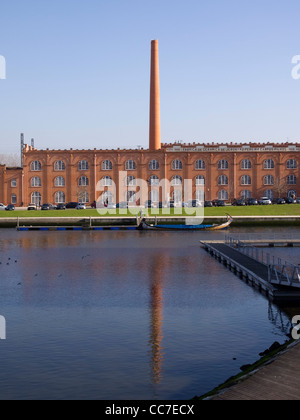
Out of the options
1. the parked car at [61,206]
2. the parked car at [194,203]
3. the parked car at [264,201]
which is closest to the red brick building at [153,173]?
the parked car at [264,201]

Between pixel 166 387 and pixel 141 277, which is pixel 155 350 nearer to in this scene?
pixel 166 387

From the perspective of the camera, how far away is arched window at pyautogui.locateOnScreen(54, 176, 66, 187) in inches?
4678

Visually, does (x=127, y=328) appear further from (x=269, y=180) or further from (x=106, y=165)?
(x=269, y=180)

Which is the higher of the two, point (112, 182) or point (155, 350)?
point (112, 182)

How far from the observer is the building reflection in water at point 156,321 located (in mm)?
22562

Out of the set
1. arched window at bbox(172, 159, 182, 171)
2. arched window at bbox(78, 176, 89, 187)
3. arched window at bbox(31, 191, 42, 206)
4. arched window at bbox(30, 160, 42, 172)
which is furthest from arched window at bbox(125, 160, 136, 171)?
arched window at bbox(31, 191, 42, 206)

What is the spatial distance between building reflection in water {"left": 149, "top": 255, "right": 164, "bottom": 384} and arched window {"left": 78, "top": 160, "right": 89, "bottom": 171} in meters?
70.7

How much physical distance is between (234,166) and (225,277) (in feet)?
249

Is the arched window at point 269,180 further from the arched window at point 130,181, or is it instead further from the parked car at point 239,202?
the arched window at point 130,181

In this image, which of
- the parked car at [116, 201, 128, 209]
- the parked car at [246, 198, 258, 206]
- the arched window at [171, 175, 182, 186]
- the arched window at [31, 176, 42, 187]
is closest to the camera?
the parked car at [116, 201, 128, 209]

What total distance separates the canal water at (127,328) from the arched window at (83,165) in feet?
215

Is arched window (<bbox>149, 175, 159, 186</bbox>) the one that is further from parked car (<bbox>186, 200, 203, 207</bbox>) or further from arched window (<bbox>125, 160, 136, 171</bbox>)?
parked car (<bbox>186, 200, 203, 207</bbox>)

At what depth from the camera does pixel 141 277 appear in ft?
146

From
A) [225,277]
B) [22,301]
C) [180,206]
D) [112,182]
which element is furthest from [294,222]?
[22,301]
